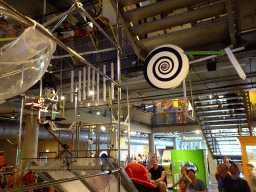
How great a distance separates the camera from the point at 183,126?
54.6 feet

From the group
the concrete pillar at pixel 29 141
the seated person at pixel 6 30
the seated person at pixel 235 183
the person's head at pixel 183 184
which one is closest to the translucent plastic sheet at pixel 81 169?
the seated person at pixel 6 30

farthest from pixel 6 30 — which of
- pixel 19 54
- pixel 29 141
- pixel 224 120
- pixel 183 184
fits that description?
pixel 29 141

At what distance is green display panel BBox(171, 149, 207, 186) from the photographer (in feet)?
26.0

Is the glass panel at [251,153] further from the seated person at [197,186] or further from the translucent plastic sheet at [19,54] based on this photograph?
the translucent plastic sheet at [19,54]

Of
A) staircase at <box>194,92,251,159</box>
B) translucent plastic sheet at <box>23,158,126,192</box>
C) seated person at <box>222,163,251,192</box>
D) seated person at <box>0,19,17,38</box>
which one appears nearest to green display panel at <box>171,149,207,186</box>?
staircase at <box>194,92,251,159</box>

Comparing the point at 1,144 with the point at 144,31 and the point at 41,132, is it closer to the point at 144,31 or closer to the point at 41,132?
the point at 41,132

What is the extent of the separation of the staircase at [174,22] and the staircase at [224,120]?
3710mm

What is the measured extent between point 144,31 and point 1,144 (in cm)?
1280

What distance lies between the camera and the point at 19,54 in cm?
140

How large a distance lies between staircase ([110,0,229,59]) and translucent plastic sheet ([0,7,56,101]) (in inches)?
92.6

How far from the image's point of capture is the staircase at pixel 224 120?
7734 millimetres

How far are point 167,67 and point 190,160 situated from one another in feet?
19.4

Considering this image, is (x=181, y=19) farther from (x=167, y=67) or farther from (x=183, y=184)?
(x=183, y=184)

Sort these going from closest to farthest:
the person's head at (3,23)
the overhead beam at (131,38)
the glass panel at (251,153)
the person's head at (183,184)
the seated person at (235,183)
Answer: the person's head at (3,23) < the overhead beam at (131,38) < the seated person at (235,183) < the person's head at (183,184) < the glass panel at (251,153)
